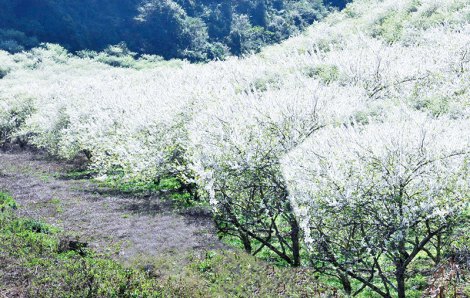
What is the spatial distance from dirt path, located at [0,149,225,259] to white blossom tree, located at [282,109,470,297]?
21.2 ft

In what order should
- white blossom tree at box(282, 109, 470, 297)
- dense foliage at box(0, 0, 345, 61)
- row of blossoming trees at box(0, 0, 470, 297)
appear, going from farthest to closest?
dense foliage at box(0, 0, 345, 61) < row of blossoming trees at box(0, 0, 470, 297) < white blossom tree at box(282, 109, 470, 297)

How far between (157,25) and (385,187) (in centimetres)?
10734

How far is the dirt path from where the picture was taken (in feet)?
54.4

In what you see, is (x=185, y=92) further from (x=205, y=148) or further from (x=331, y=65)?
(x=331, y=65)

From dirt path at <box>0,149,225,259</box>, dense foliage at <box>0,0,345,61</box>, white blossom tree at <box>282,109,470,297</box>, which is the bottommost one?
dirt path at <box>0,149,225,259</box>

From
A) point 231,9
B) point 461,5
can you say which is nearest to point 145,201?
point 461,5

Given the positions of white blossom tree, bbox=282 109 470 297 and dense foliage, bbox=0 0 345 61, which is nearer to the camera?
white blossom tree, bbox=282 109 470 297

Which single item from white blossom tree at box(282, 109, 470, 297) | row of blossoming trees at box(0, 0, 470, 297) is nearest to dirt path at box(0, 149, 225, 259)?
row of blossoming trees at box(0, 0, 470, 297)

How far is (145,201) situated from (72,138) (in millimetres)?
12407

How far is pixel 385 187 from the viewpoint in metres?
10.2

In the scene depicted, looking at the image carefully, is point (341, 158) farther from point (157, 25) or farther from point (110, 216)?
point (157, 25)

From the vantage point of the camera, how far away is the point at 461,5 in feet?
114

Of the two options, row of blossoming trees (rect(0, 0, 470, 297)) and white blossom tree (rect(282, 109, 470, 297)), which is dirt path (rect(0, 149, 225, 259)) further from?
white blossom tree (rect(282, 109, 470, 297))

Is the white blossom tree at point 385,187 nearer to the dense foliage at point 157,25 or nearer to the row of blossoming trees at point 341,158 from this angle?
the row of blossoming trees at point 341,158
